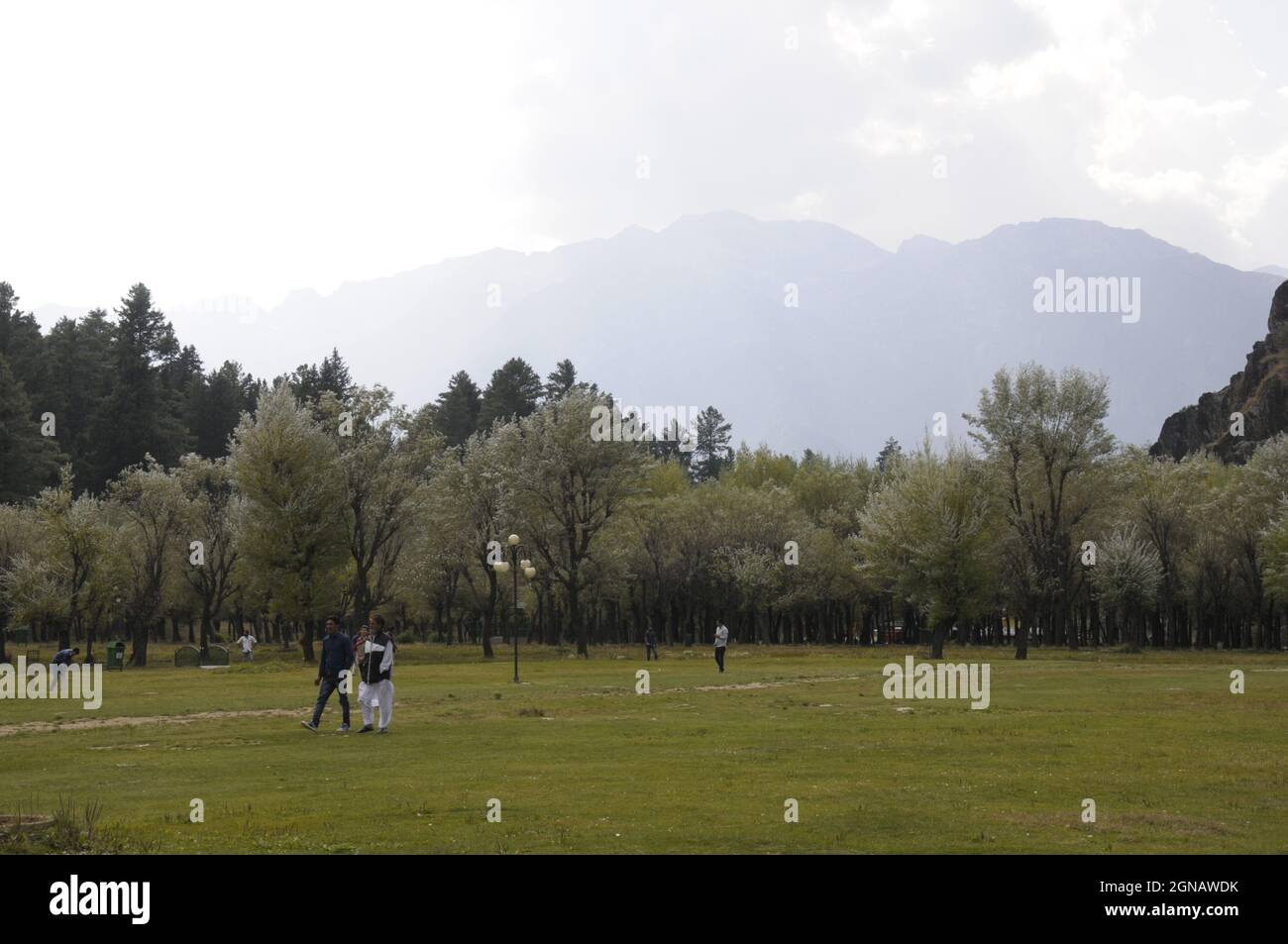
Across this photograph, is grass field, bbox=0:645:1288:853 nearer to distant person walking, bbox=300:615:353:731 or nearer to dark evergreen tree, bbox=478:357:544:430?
distant person walking, bbox=300:615:353:731

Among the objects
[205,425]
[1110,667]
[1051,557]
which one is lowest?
[1110,667]

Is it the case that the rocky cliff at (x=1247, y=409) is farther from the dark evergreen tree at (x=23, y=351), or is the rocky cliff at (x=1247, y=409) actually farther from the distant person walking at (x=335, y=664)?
the dark evergreen tree at (x=23, y=351)

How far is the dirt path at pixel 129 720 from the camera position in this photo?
2873cm

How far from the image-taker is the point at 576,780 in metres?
18.5

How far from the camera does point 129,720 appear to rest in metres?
31.1

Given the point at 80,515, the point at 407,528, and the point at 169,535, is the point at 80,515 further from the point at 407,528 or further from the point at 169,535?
the point at 407,528

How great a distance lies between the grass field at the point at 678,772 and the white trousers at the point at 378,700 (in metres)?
0.78

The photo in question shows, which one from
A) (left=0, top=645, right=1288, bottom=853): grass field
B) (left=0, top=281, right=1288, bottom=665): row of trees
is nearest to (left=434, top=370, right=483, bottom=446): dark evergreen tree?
(left=0, top=281, right=1288, bottom=665): row of trees

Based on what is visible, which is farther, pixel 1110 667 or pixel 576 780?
pixel 1110 667

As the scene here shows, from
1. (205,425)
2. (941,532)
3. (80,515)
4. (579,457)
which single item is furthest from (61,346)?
(941,532)

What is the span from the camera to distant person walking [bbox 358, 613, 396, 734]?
2559cm

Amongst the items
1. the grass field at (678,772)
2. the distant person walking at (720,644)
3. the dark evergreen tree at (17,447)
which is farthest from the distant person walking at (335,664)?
the dark evergreen tree at (17,447)
